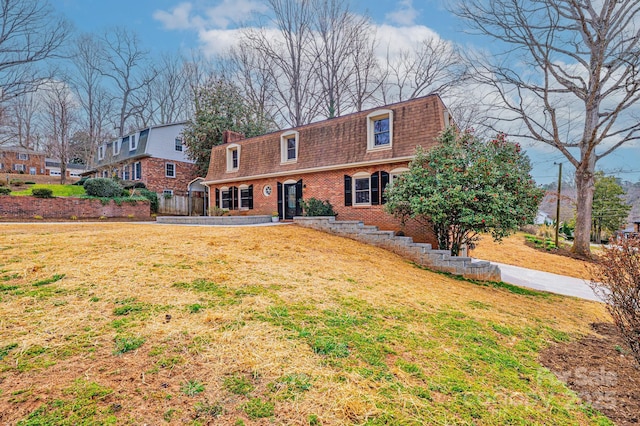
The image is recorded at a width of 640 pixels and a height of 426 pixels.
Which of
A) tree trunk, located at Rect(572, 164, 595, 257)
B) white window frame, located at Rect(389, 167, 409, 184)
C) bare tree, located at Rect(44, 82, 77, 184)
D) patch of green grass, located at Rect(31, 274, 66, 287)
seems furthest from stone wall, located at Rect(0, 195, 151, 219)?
tree trunk, located at Rect(572, 164, 595, 257)

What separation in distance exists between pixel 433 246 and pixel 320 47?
18174mm

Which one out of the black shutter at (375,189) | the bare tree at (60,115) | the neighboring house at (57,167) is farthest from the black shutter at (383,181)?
the neighboring house at (57,167)

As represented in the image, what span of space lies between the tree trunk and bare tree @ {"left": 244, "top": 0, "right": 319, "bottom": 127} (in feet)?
57.5

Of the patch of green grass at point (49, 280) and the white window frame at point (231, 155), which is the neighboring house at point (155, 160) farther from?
the patch of green grass at point (49, 280)

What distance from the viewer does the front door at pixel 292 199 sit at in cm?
1388

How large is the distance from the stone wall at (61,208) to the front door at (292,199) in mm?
10041

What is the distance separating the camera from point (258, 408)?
199cm

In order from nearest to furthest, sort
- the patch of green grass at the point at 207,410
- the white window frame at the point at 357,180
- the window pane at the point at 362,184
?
the patch of green grass at the point at 207,410 < the white window frame at the point at 357,180 < the window pane at the point at 362,184

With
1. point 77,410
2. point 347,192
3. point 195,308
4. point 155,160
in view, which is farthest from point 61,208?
point 77,410

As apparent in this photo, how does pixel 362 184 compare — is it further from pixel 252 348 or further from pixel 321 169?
pixel 252 348

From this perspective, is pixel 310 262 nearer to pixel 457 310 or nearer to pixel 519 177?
pixel 457 310

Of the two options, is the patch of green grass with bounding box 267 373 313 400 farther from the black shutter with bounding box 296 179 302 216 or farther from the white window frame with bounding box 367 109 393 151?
the black shutter with bounding box 296 179 302 216

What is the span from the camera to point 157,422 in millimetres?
1819

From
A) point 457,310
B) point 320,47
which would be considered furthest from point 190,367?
point 320,47
